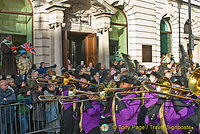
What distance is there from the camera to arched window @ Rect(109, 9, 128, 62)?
14.8m

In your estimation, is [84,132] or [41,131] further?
[41,131]

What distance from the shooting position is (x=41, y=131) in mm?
6281

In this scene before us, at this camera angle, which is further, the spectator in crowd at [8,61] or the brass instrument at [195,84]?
the spectator in crowd at [8,61]

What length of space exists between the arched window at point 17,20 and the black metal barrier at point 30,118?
577 centimetres

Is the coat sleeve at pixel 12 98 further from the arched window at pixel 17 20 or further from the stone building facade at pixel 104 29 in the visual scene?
the arched window at pixel 17 20

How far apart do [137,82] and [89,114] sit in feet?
4.23

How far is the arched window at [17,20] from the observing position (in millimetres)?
11305

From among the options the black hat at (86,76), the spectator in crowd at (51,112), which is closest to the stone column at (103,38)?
the spectator in crowd at (51,112)

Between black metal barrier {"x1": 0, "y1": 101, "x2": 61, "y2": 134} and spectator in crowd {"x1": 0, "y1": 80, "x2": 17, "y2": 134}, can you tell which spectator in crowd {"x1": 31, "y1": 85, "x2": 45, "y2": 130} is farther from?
spectator in crowd {"x1": 0, "y1": 80, "x2": 17, "y2": 134}

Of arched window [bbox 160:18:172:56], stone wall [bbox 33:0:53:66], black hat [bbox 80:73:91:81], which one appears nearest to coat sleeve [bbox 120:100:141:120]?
black hat [bbox 80:73:91:81]

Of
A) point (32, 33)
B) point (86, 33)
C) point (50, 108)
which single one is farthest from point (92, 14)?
point (50, 108)

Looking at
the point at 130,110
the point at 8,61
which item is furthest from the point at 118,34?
the point at 130,110

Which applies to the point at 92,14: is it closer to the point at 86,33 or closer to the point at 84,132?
the point at 86,33

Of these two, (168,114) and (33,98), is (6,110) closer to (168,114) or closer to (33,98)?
(33,98)
